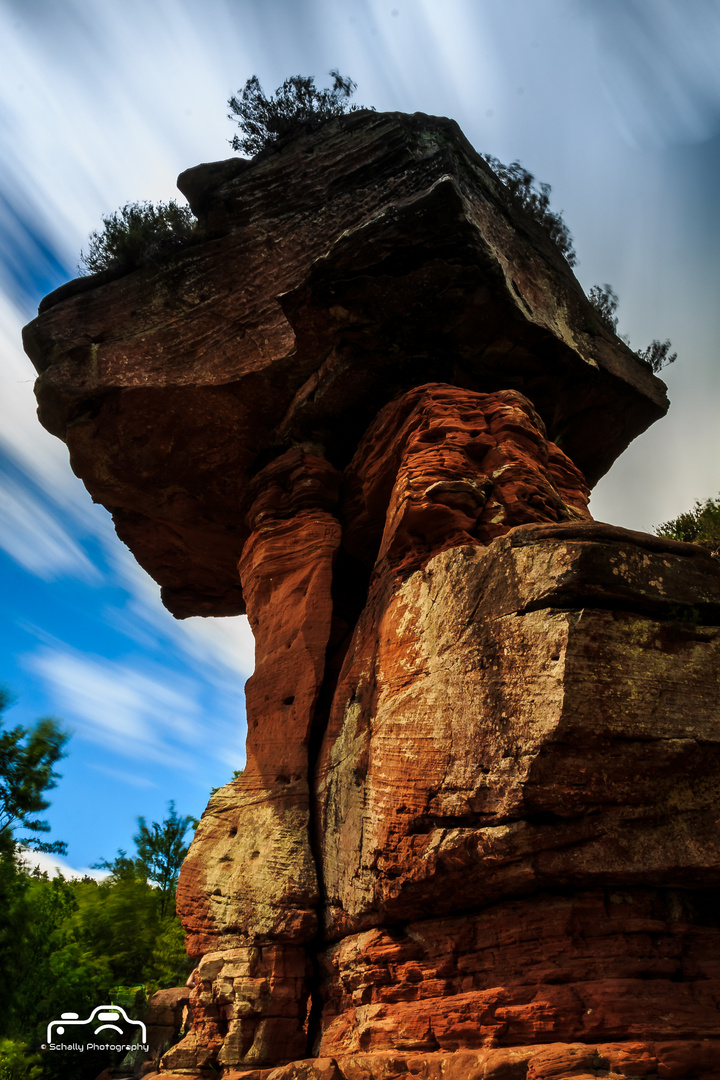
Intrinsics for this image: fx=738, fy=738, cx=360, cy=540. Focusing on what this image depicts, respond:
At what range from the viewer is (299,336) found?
11.0 metres

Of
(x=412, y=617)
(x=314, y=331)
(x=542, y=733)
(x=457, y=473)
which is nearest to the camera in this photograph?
(x=542, y=733)

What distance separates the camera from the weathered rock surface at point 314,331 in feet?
33.5

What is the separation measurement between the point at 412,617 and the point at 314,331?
4959 mm

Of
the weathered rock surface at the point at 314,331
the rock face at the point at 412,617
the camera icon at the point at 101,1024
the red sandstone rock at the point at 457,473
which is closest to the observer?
the rock face at the point at 412,617

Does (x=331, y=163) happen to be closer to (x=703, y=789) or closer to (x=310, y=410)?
(x=310, y=410)

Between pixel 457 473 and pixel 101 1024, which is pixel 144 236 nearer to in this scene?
pixel 457 473

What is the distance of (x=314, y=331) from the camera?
1081 cm

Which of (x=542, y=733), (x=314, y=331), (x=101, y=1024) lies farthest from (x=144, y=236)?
(x=101, y=1024)

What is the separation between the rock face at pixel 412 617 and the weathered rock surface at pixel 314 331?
5cm

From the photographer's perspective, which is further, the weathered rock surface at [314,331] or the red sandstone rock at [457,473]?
the weathered rock surface at [314,331]

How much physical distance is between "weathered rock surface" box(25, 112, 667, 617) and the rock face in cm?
5

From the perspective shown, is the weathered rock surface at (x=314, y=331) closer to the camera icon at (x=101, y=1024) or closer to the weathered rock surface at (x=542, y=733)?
the weathered rock surface at (x=542, y=733)

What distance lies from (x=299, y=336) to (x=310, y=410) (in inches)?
43.9

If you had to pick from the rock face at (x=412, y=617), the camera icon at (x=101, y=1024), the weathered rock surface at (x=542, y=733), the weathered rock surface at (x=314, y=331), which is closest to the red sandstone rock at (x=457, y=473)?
the rock face at (x=412, y=617)
